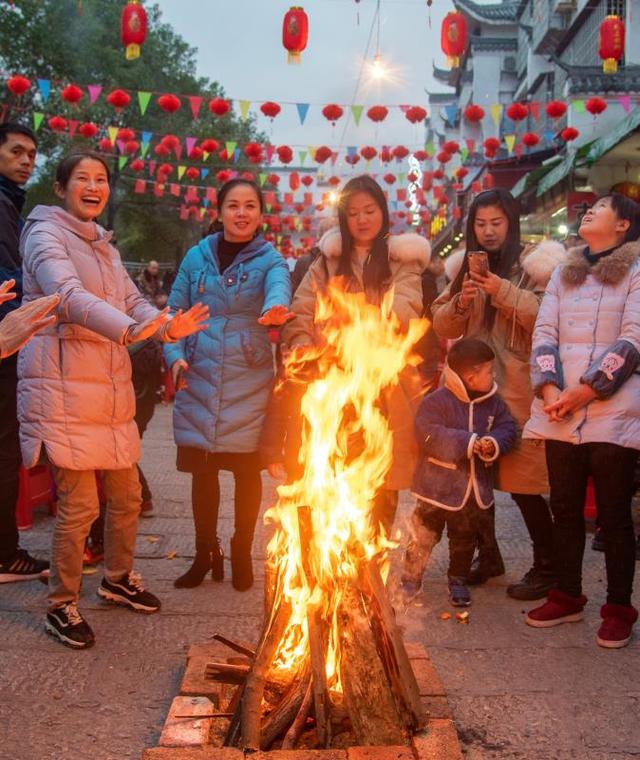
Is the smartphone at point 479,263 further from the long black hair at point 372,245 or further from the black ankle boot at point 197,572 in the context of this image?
the black ankle boot at point 197,572

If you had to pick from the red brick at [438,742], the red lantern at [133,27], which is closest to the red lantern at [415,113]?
the red lantern at [133,27]

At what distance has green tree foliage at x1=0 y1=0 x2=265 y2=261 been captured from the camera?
26.4 m

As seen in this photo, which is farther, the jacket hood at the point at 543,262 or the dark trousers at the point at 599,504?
the jacket hood at the point at 543,262

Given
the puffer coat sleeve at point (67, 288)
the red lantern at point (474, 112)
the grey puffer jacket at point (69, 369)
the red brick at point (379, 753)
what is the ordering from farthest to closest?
the red lantern at point (474, 112) → the grey puffer jacket at point (69, 369) → the puffer coat sleeve at point (67, 288) → the red brick at point (379, 753)

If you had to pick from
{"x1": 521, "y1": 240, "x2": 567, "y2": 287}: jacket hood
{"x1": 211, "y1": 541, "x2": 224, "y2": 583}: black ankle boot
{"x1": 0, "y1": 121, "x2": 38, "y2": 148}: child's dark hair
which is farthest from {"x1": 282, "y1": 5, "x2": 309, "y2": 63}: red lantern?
{"x1": 211, "y1": 541, "x2": 224, "y2": 583}: black ankle boot

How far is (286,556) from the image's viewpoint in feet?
10.0

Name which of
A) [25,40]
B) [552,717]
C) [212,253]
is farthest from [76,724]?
[25,40]

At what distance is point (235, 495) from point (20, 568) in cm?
137

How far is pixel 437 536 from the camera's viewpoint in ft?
14.7

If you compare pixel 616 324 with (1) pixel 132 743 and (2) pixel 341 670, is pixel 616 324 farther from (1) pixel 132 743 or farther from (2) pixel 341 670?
(1) pixel 132 743

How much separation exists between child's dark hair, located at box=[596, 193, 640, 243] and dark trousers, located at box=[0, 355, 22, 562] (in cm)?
333

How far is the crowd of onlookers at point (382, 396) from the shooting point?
3.75 meters

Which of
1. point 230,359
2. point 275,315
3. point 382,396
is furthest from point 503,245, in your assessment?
point 230,359

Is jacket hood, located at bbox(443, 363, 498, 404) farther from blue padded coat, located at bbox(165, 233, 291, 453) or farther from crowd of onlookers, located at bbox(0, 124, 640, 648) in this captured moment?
blue padded coat, located at bbox(165, 233, 291, 453)
